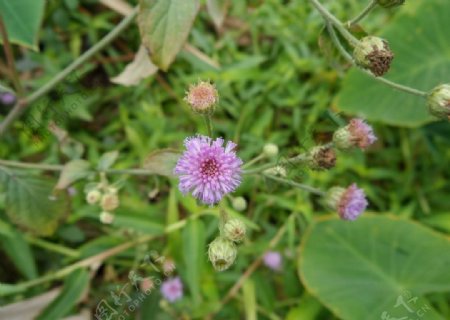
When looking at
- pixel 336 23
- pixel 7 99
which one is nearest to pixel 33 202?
pixel 7 99

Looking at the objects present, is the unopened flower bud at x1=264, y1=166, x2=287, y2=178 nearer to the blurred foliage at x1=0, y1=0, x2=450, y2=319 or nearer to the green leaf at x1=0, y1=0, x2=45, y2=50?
the blurred foliage at x1=0, y1=0, x2=450, y2=319

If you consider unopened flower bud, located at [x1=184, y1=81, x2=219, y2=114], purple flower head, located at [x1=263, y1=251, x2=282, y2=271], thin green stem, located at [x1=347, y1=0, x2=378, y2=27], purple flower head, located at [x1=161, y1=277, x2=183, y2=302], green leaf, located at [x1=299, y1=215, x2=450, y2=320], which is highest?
thin green stem, located at [x1=347, y1=0, x2=378, y2=27]

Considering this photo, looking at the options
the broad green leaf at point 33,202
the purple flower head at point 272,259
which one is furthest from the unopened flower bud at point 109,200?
the purple flower head at point 272,259

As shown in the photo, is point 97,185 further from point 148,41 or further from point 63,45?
point 63,45

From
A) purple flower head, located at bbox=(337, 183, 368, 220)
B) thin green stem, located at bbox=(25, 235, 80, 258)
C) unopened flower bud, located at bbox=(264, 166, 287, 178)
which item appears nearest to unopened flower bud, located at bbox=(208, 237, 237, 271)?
unopened flower bud, located at bbox=(264, 166, 287, 178)

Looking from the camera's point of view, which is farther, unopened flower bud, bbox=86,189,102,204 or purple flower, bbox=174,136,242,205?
unopened flower bud, bbox=86,189,102,204

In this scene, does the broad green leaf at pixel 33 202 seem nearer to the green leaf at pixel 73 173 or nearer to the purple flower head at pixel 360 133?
the green leaf at pixel 73 173

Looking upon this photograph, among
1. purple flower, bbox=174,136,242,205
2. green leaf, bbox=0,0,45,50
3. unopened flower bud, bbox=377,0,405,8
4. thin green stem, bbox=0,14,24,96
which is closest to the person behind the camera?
Result: purple flower, bbox=174,136,242,205
